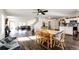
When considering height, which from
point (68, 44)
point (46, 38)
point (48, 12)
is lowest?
point (68, 44)

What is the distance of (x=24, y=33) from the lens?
300 cm

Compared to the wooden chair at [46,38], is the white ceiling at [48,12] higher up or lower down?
higher up

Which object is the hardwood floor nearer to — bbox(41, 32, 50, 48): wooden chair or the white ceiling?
bbox(41, 32, 50, 48): wooden chair

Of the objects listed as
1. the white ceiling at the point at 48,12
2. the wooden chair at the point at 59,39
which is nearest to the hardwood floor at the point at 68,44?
the wooden chair at the point at 59,39

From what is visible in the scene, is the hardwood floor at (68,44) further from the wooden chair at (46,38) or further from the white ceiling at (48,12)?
the white ceiling at (48,12)

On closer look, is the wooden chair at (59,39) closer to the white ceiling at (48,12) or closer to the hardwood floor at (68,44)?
the hardwood floor at (68,44)

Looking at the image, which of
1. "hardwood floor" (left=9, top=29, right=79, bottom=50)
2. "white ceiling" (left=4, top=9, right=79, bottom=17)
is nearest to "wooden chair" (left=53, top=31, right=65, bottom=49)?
"hardwood floor" (left=9, top=29, right=79, bottom=50)

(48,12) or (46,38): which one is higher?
(48,12)

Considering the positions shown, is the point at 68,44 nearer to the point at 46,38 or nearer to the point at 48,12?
the point at 46,38

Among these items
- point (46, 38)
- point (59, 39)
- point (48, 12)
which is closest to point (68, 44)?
point (59, 39)

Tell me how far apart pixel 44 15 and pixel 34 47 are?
0.67 metres

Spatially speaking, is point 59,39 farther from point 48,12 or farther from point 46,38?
point 48,12
